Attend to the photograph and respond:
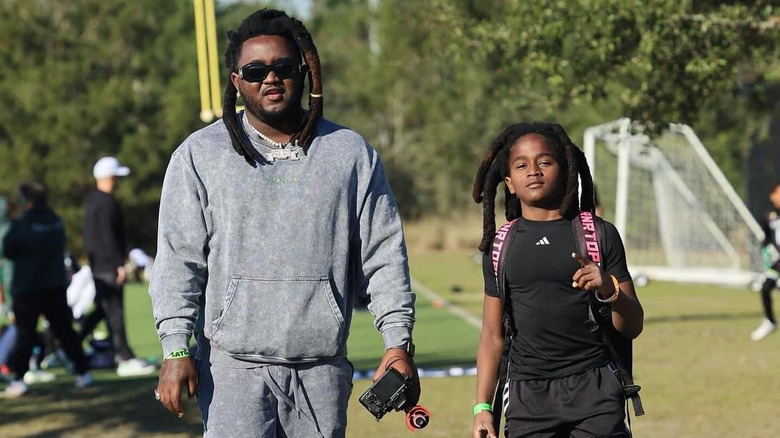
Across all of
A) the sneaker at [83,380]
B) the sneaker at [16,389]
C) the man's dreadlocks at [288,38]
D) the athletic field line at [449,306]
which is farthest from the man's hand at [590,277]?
the athletic field line at [449,306]

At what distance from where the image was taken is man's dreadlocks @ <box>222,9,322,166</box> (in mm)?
4934

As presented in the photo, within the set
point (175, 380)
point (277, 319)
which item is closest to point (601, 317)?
point (277, 319)

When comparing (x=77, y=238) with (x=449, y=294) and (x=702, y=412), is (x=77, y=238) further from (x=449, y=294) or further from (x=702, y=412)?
(x=702, y=412)

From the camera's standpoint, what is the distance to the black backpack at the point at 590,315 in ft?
17.7

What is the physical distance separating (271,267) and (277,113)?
0.55 meters

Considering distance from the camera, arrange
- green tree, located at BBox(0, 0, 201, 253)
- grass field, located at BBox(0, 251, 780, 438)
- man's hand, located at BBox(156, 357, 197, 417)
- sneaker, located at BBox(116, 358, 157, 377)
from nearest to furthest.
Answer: man's hand, located at BBox(156, 357, 197, 417), grass field, located at BBox(0, 251, 780, 438), sneaker, located at BBox(116, 358, 157, 377), green tree, located at BBox(0, 0, 201, 253)

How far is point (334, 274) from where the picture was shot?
4848 millimetres

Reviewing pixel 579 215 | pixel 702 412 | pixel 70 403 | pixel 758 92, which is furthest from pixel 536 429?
pixel 758 92

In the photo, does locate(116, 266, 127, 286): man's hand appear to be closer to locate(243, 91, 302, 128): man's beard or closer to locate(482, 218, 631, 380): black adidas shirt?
locate(482, 218, 631, 380): black adidas shirt

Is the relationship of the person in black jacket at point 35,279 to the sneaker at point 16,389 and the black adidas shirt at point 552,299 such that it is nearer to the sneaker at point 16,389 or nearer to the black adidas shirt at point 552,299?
the sneaker at point 16,389

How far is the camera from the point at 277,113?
194 inches

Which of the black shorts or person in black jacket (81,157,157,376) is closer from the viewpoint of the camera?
the black shorts

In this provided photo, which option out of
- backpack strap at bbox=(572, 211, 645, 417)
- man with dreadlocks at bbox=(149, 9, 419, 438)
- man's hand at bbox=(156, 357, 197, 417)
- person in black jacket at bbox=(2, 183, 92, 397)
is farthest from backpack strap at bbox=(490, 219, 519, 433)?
person in black jacket at bbox=(2, 183, 92, 397)

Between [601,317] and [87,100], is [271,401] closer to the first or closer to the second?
[601,317]
